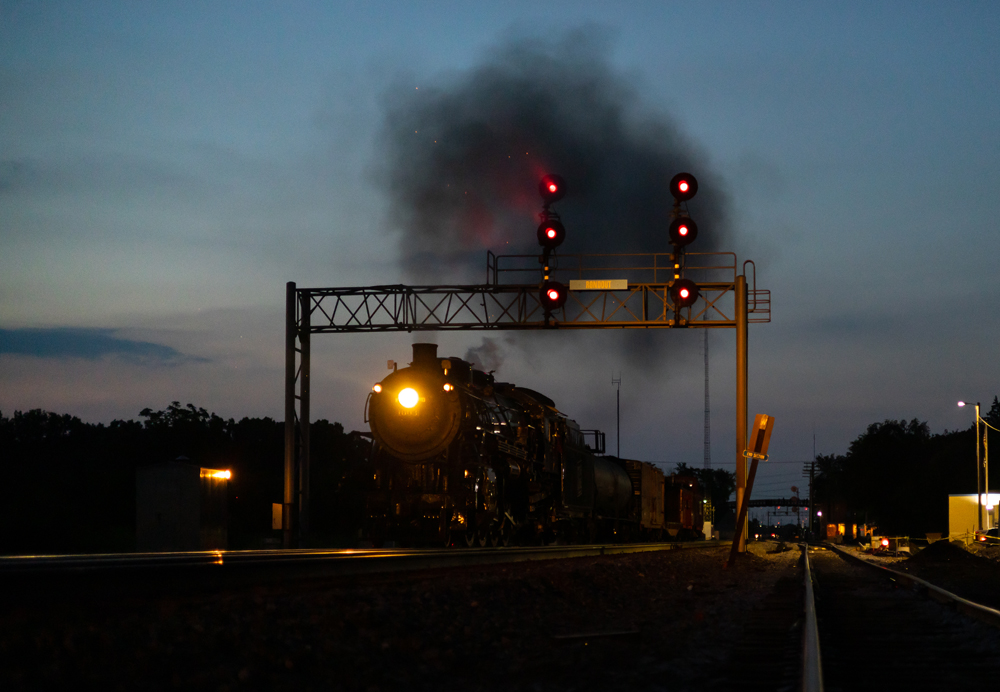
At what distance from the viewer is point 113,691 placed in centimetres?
→ 411

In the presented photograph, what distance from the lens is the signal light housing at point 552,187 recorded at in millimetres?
20094

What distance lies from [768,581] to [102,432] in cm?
5484

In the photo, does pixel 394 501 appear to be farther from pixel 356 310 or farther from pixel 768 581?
pixel 356 310

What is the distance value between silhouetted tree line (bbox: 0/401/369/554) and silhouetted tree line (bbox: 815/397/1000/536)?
56797 mm

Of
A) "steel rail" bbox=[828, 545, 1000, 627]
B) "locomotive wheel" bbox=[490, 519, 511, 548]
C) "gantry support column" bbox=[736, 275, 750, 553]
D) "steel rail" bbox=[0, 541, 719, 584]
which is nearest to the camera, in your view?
"steel rail" bbox=[0, 541, 719, 584]

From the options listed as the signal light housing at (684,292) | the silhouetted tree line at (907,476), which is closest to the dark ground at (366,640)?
the signal light housing at (684,292)

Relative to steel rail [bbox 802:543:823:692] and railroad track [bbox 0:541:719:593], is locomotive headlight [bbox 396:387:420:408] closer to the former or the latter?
railroad track [bbox 0:541:719:593]

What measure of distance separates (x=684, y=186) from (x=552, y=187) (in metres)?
3.02

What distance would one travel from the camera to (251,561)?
764 cm

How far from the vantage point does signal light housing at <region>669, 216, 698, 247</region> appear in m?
21.2

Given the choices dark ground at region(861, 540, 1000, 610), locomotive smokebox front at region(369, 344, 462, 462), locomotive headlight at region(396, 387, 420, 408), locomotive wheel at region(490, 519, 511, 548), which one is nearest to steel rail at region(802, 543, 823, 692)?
dark ground at region(861, 540, 1000, 610)

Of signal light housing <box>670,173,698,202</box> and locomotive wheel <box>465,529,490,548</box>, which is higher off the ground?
signal light housing <box>670,173,698,202</box>

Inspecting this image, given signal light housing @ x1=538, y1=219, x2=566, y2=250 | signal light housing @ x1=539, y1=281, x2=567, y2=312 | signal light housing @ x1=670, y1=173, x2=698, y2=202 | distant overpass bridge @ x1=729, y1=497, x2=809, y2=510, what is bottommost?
distant overpass bridge @ x1=729, y1=497, x2=809, y2=510

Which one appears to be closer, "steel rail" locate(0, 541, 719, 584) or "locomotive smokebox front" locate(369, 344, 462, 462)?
"steel rail" locate(0, 541, 719, 584)
